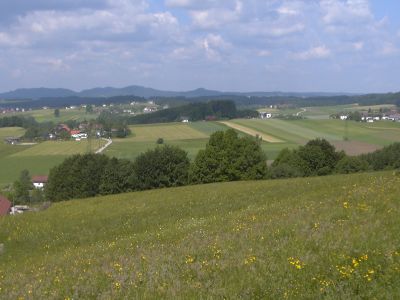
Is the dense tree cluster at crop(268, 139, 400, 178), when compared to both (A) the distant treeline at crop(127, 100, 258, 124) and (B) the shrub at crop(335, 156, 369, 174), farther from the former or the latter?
(A) the distant treeline at crop(127, 100, 258, 124)

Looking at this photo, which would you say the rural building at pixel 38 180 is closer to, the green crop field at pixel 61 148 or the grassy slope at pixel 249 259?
the green crop field at pixel 61 148

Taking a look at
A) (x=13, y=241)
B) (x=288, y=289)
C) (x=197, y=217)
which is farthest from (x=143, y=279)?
(x=13, y=241)

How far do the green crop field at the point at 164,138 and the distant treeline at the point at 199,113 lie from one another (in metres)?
25.8

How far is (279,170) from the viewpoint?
60.4 m

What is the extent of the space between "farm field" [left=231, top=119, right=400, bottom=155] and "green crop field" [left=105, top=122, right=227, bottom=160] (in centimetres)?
1500

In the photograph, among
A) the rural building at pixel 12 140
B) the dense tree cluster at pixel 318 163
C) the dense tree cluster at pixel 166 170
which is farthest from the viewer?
the rural building at pixel 12 140

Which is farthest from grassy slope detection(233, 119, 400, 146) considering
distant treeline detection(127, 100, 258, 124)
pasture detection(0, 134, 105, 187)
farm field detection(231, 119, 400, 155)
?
pasture detection(0, 134, 105, 187)

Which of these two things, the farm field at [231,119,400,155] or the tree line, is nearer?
the tree line

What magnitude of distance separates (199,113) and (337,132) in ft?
250

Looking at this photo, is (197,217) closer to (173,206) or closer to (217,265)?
(173,206)

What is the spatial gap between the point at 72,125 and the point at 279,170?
122 meters

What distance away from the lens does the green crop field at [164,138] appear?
102 meters

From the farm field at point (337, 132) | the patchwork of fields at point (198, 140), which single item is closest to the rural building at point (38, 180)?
the patchwork of fields at point (198, 140)

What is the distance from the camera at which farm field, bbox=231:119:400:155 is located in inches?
3858
